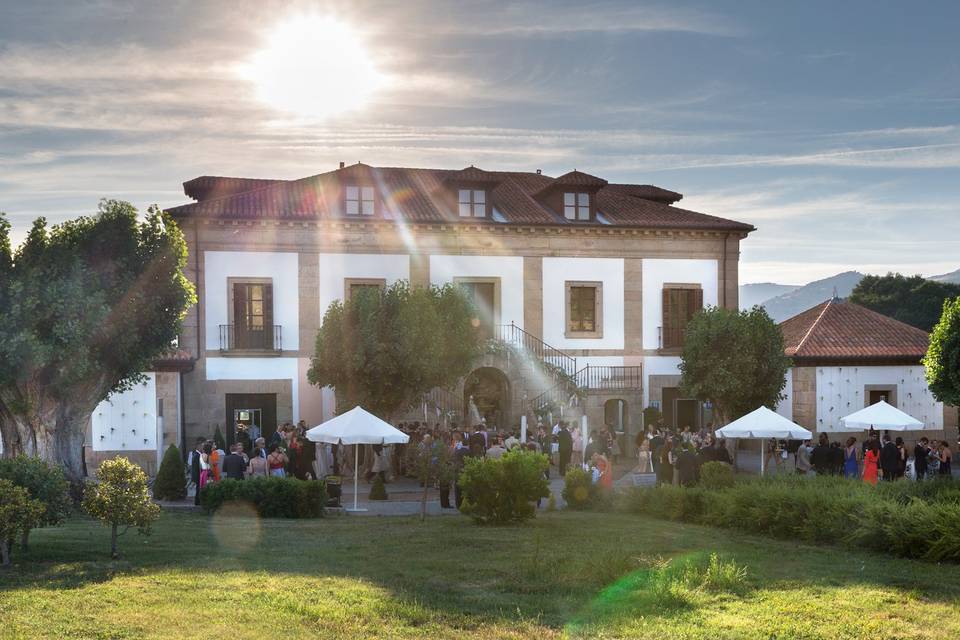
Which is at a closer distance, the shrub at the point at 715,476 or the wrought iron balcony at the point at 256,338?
the shrub at the point at 715,476

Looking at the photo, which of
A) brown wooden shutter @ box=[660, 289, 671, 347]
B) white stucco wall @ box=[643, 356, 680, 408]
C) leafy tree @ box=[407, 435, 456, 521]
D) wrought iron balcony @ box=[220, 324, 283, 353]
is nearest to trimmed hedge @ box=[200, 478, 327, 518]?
leafy tree @ box=[407, 435, 456, 521]

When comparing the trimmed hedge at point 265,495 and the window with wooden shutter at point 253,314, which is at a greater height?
the window with wooden shutter at point 253,314

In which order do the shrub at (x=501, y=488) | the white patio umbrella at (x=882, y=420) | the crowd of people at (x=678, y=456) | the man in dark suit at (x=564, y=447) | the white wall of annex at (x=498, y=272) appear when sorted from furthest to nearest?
the white wall of annex at (x=498, y=272), the man in dark suit at (x=564, y=447), the white patio umbrella at (x=882, y=420), the crowd of people at (x=678, y=456), the shrub at (x=501, y=488)

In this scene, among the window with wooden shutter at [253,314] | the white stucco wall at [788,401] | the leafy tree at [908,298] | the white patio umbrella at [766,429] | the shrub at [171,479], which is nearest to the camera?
the shrub at [171,479]

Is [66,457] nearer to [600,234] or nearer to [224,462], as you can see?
[224,462]

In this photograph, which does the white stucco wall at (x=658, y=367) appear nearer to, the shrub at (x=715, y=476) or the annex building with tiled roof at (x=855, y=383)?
the annex building with tiled roof at (x=855, y=383)

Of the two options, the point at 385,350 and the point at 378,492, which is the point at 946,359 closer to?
the point at 385,350

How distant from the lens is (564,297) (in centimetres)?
3312

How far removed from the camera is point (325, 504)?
18.4m

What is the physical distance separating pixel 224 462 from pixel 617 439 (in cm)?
1582

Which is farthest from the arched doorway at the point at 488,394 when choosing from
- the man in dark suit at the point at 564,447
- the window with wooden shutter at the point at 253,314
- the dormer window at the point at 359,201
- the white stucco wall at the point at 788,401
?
the white stucco wall at the point at 788,401

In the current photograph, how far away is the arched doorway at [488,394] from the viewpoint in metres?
32.4

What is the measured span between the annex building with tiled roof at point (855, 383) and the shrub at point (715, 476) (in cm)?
1526

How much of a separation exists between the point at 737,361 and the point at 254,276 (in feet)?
49.5
